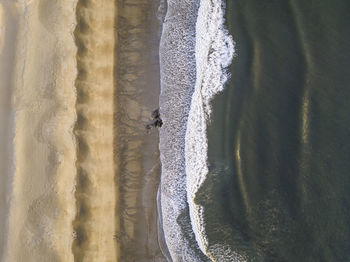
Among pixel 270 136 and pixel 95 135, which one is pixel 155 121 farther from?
pixel 270 136

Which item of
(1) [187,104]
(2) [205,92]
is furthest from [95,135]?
(2) [205,92]

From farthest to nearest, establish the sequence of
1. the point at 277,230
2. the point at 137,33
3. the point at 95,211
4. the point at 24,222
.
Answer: the point at 137,33 < the point at 95,211 < the point at 24,222 < the point at 277,230

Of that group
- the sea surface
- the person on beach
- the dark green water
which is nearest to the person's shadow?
the person on beach

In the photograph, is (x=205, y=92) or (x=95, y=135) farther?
(x=95, y=135)

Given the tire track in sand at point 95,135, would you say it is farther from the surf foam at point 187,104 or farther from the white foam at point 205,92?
the white foam at point 205,92

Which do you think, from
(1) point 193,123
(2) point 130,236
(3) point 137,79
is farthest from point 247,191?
(3) point 137,79

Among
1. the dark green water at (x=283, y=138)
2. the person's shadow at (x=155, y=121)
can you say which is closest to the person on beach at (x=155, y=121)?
the person's shadow at (x=155, y=121)

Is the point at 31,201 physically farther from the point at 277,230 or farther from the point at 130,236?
the point at 277,230
